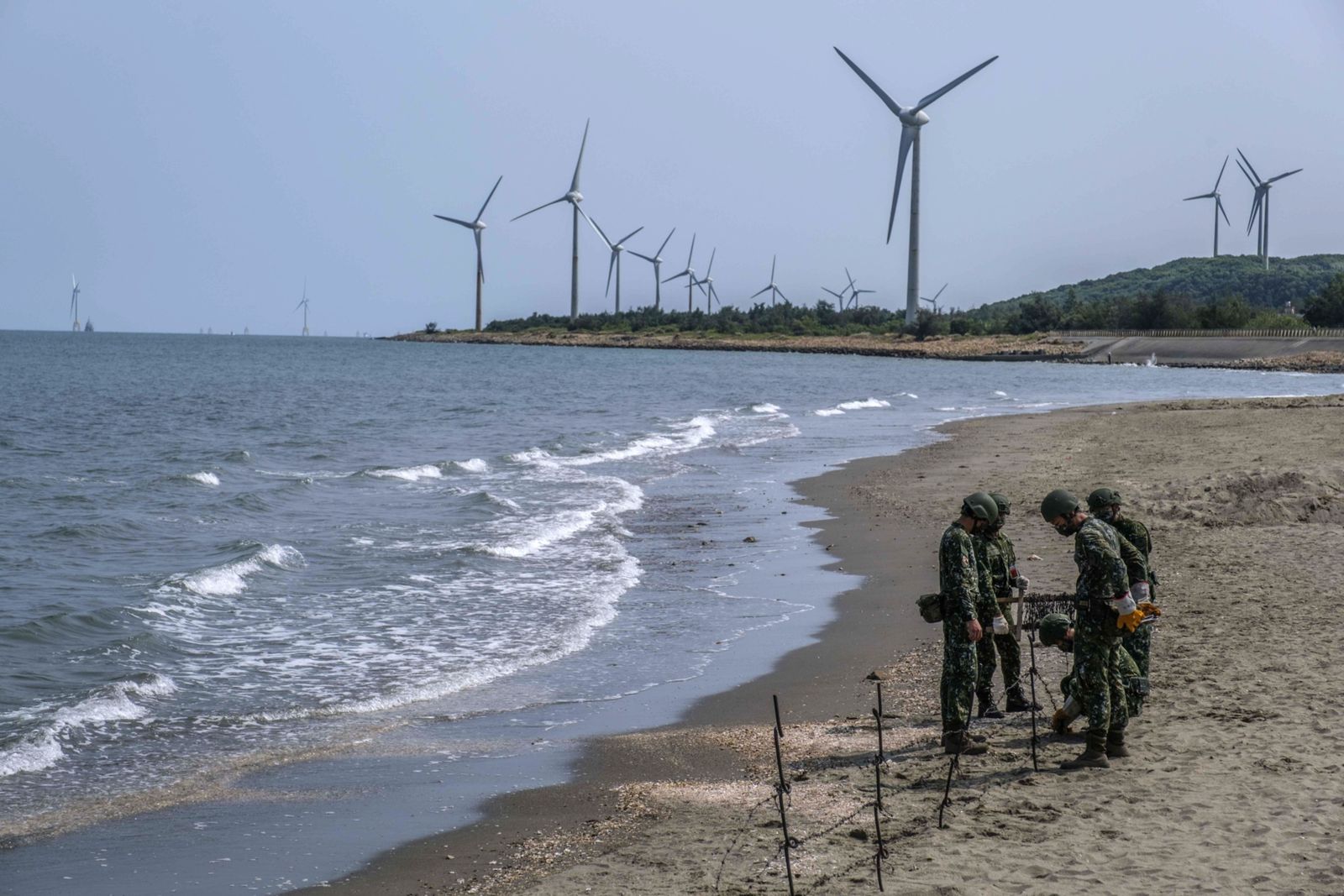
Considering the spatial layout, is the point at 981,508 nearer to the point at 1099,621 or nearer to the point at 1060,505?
the point at 1060,505

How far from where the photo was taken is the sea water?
860cm

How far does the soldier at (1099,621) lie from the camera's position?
8555 mm

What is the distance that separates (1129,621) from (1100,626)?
21 centimetres

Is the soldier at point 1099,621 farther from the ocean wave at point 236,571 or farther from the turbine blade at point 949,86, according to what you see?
the turbine blade at point 949,86

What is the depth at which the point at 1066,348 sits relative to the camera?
128 metres

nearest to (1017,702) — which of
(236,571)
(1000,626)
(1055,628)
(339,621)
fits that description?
(1000,626)

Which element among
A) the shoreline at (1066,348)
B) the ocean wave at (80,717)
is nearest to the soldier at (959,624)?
the ocean wave at (80,717)

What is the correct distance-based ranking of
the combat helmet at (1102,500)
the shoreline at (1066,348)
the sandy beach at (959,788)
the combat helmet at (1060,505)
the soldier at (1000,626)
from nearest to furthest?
1. the sandy beach at (959,788)
2. the combat helmet at (1060,505)
3. the combat helmet at (1102,500)
4. the soldier at (1000,626)
5. the shoreline at (1066,348)

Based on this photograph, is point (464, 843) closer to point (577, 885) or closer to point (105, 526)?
point (577, 885)

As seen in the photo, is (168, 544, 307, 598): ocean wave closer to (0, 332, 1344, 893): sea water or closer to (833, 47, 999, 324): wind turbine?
(0, 332, 1344, 893): sea water

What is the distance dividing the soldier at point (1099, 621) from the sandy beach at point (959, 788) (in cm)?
21

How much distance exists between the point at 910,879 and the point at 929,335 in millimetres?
153227

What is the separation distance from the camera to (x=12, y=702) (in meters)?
11.3

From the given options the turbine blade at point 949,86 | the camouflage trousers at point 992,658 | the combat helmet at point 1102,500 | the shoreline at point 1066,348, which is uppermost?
the turbine blade at point 949,86
